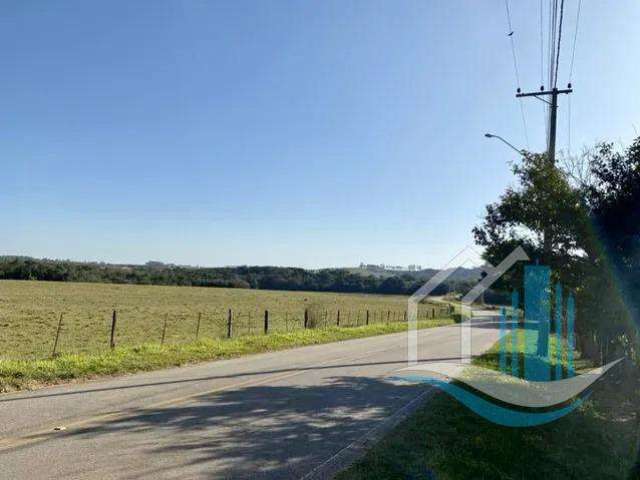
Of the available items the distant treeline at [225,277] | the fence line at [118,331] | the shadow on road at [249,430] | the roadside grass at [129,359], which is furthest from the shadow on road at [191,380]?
the distant treeline at [225,277]

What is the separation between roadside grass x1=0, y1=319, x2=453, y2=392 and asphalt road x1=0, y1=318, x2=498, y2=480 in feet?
2.27

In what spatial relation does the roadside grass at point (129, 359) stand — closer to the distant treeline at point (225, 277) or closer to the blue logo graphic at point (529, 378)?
the blue logo graphic at point (529, 378)

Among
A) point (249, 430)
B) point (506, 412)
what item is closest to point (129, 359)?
point (249, 430)

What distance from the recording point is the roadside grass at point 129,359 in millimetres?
9789

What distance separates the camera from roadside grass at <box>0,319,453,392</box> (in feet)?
32.1

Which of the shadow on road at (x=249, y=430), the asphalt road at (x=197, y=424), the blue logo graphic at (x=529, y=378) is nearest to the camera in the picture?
the asphalt road at (x=197, y=424)

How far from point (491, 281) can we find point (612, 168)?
29.5ft

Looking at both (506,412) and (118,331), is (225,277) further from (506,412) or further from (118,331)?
(506,412)

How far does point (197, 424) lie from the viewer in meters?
6.92

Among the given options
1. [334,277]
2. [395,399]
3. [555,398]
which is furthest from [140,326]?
[334,277]

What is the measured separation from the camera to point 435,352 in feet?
63.8

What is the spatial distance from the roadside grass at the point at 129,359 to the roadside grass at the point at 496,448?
688 centimetres

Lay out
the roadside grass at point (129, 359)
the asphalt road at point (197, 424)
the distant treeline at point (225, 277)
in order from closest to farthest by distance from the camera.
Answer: the asphalt road at point (197, 424)
the roadside grass at point (129, 359)
the distant treeline at point (225, 277)

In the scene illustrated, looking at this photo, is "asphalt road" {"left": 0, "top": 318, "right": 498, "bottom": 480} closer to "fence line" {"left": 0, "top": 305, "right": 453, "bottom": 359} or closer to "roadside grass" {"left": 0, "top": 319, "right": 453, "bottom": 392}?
"roadside grass" {"left": 0, "top": 319, "right": 453, "bottom": 392}
